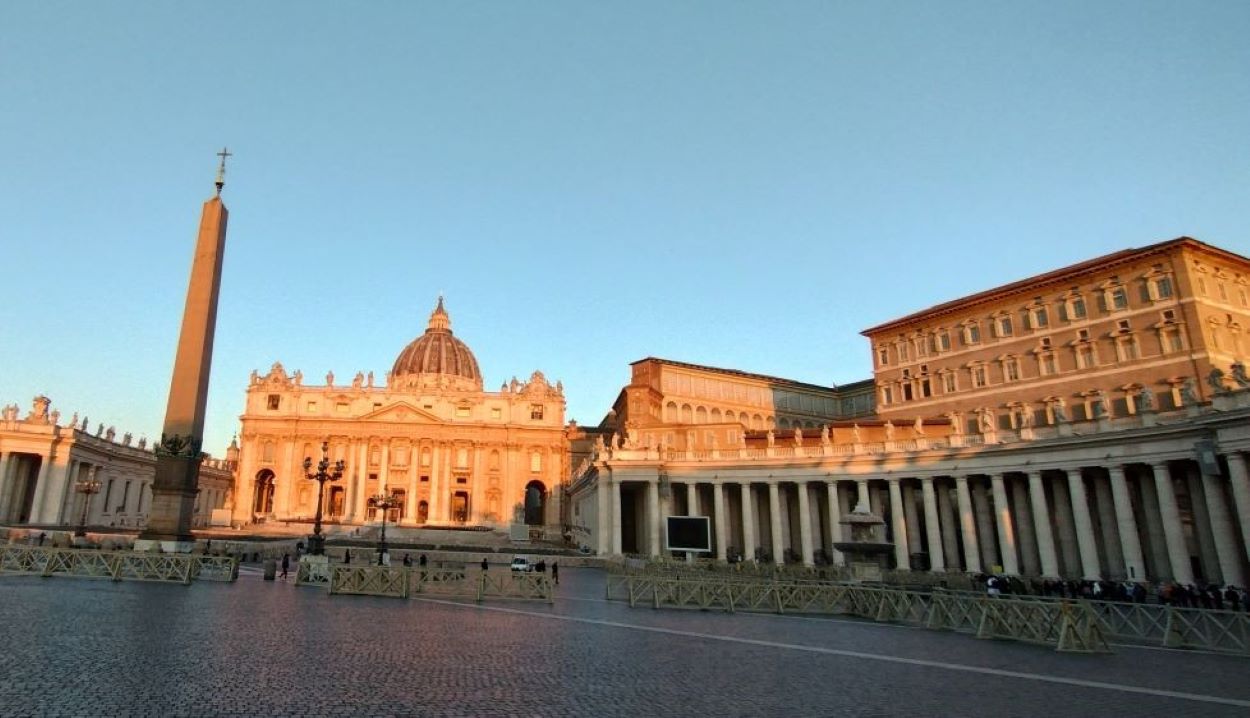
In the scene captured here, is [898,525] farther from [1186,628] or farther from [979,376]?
[1186,628]

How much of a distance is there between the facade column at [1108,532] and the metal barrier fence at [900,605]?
17.2m

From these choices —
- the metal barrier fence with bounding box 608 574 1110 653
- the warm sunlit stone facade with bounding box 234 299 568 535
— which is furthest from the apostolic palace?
the metal barrier fence with bounding box 608 574 1110 653

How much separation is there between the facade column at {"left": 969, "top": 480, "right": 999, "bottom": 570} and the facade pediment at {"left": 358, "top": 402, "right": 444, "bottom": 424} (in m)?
63.9

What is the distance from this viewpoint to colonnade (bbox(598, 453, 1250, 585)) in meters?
26.4

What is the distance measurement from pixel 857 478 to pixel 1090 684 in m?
28.1

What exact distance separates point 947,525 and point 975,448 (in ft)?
23.3

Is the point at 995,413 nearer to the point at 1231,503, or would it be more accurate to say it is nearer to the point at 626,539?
the point at 1231,503

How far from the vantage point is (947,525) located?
38.5 metres

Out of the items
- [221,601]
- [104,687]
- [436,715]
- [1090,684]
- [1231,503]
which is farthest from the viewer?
[1231,503]

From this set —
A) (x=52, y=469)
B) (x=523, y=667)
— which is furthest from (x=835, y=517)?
(x=52, y=469)

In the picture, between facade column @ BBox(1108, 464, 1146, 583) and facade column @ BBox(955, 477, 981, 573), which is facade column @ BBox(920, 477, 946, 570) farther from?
facade column @ BBox(1108, 464, 1146, 583)

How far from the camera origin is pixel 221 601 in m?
16.7

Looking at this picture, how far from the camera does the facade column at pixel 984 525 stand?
35.8 meters

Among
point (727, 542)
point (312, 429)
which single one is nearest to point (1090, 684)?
point (727, 542)
